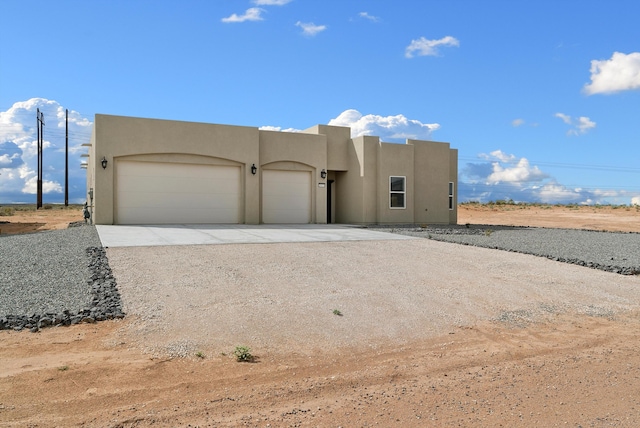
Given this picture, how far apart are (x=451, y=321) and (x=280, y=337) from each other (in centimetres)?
252

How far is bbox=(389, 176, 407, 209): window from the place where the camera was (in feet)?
72.7

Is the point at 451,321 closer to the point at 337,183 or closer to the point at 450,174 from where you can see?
the point at 337,183

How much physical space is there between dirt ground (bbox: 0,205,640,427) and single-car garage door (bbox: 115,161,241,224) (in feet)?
41.8

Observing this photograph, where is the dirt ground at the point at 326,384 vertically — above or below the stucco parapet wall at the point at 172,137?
below

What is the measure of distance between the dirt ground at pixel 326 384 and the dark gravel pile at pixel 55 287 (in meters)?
0.30

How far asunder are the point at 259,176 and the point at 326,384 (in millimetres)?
15884

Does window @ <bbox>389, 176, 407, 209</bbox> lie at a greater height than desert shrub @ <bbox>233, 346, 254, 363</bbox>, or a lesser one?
greater

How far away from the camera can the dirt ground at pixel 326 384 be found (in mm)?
3955

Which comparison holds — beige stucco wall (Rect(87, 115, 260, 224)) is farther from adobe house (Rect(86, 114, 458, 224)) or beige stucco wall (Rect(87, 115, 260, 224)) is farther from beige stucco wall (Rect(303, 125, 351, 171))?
beige stucco wall (Rect(303, 125, 351, 171))

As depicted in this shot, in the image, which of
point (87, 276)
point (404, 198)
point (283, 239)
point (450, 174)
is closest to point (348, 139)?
point (404, 198)

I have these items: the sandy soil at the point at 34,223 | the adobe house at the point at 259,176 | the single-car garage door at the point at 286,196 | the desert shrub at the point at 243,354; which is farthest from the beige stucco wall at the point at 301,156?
the desert shrub at the point at 243,354

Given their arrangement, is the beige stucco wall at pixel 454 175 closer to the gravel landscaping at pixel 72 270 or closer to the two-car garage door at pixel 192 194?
the two-car garage door at pixel 192 194

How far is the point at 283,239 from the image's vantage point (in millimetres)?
12805

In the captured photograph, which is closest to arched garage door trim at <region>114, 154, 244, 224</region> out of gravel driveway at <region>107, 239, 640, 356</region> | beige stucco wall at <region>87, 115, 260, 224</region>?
beige stucco wall at <region>87, 115, 260, 224</region>
